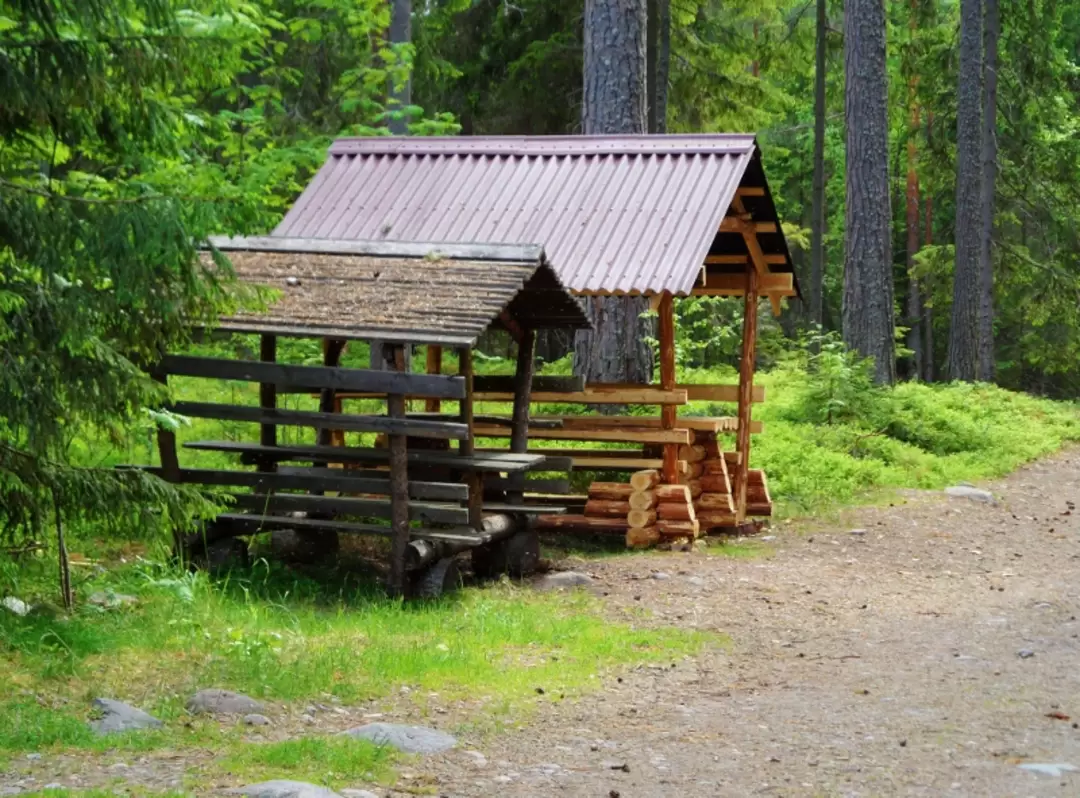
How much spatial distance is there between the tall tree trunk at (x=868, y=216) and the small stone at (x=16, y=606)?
51.9 feet

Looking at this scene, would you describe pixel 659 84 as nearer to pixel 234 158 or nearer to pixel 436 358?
pixel 234 158

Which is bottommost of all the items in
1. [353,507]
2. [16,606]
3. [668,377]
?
[16,606]

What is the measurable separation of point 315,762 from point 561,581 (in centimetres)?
573

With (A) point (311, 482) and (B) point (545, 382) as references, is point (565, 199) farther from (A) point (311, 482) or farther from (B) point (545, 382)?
(A) point (311, 482)

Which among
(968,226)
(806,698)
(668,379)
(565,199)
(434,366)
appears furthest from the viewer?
(968,226)

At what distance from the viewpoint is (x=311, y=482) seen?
11672 millimetres

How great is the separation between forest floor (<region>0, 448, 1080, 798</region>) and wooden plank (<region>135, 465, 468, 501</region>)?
1.60 meters

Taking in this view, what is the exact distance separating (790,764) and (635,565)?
6153mm

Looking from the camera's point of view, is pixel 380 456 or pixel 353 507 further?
pixel 380 456

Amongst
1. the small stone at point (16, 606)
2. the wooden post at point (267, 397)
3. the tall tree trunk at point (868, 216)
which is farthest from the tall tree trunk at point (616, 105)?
the small stone at point (16, 606)

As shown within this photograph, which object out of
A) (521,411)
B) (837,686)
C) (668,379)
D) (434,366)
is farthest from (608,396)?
(837,686)

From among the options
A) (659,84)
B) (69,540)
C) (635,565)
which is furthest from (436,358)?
(659,84)

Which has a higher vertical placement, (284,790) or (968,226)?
(968,226)

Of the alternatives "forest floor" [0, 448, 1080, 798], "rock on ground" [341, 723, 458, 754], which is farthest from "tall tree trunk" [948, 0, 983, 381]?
"rock on ground" [341, 723, 458, 754]
